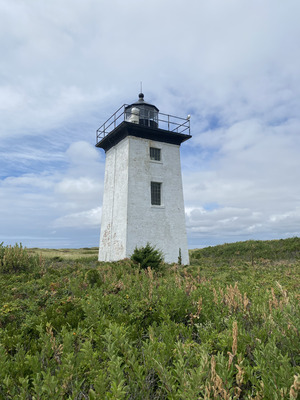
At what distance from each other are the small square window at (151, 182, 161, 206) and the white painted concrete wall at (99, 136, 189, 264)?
14.4 inches

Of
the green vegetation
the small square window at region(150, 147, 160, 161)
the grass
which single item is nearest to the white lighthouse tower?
the small square window at region(150, 147, 160, 161)

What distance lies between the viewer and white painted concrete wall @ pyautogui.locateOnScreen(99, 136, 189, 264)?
795 inches

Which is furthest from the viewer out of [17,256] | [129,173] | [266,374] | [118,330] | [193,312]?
[129,173]

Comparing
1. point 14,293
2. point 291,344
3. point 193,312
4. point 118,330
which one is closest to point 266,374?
point 291,344

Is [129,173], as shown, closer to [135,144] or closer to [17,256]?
[135,144]

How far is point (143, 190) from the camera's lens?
21.0m

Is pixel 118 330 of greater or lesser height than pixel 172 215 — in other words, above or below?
below

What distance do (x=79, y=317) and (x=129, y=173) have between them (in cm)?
1607

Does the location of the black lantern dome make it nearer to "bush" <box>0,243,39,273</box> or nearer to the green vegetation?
"bush" <box>0,243,39,273</box>

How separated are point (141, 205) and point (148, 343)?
55.2ft

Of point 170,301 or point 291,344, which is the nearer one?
point 291,344

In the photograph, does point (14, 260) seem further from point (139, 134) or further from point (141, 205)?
point (139, 134)

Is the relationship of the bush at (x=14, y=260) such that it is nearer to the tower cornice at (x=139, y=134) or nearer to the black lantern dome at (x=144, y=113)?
the tower cornice at (x=139, y=134)

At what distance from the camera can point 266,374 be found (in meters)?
2.60
